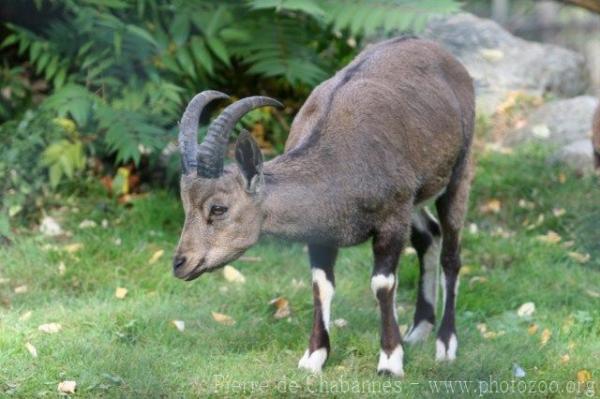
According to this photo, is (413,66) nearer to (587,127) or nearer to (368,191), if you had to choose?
(368,191)

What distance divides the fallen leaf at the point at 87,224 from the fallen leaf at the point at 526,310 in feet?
10.8

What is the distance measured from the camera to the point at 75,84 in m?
8.75

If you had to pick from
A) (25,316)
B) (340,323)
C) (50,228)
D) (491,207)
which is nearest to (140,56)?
(50,228)

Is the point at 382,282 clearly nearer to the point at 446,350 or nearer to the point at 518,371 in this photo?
the point at 446,350

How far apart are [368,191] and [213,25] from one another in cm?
316

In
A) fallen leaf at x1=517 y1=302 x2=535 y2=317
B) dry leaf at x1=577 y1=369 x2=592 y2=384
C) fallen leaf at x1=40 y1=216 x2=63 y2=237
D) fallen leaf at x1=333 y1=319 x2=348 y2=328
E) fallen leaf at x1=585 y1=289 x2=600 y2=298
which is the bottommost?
fallen leaf at x1=585 y1=289 x2=600 y2=298

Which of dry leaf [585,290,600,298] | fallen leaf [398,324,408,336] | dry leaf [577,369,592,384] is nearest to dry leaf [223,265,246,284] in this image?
fallen leaf [398,324,408,336]

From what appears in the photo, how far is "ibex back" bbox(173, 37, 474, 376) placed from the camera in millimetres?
5637

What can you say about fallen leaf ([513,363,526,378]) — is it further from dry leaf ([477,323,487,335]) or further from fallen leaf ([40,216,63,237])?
fallen leaf ([40,216,63,237])

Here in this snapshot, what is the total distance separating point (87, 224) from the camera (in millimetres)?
8766

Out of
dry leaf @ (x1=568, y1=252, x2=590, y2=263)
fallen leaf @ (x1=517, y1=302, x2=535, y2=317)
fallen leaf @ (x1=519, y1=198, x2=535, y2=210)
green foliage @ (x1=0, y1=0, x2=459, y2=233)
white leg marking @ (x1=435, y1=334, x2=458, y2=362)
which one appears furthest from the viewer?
fallen leaf @ (x1=519, y1=198, x2=535, y2=210)

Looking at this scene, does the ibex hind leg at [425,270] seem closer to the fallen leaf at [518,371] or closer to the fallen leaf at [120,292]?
the fallen leaf at [518,371]

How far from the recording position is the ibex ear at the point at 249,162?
18.5 ft

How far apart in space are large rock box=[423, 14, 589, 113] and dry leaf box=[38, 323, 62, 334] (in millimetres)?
4937
